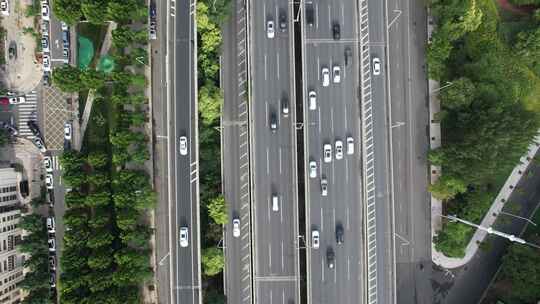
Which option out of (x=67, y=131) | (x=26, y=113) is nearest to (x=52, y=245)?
(x=67, y=131)

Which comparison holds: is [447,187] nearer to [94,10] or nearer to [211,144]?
[211,144]

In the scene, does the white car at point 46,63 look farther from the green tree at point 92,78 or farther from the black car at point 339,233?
the black car at point 339,233

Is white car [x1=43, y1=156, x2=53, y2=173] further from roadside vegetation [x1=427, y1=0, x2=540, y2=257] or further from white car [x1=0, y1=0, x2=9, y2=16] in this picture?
roadside vegetation [x1=427, y1=0, x2=540, y2=257]

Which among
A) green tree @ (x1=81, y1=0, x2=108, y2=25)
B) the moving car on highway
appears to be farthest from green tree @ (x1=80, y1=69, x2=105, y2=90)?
the moving car on highway

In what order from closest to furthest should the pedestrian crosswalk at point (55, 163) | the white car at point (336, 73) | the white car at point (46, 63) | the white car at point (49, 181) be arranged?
the white car at point (336, 73) < the white car at point (49, 181) < the white car at point (46, 63) < the pedestrian crosswalk at point (55, 163)

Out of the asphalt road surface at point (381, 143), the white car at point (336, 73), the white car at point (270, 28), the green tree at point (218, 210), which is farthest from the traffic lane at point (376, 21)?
the green tree at point (218, 210)
